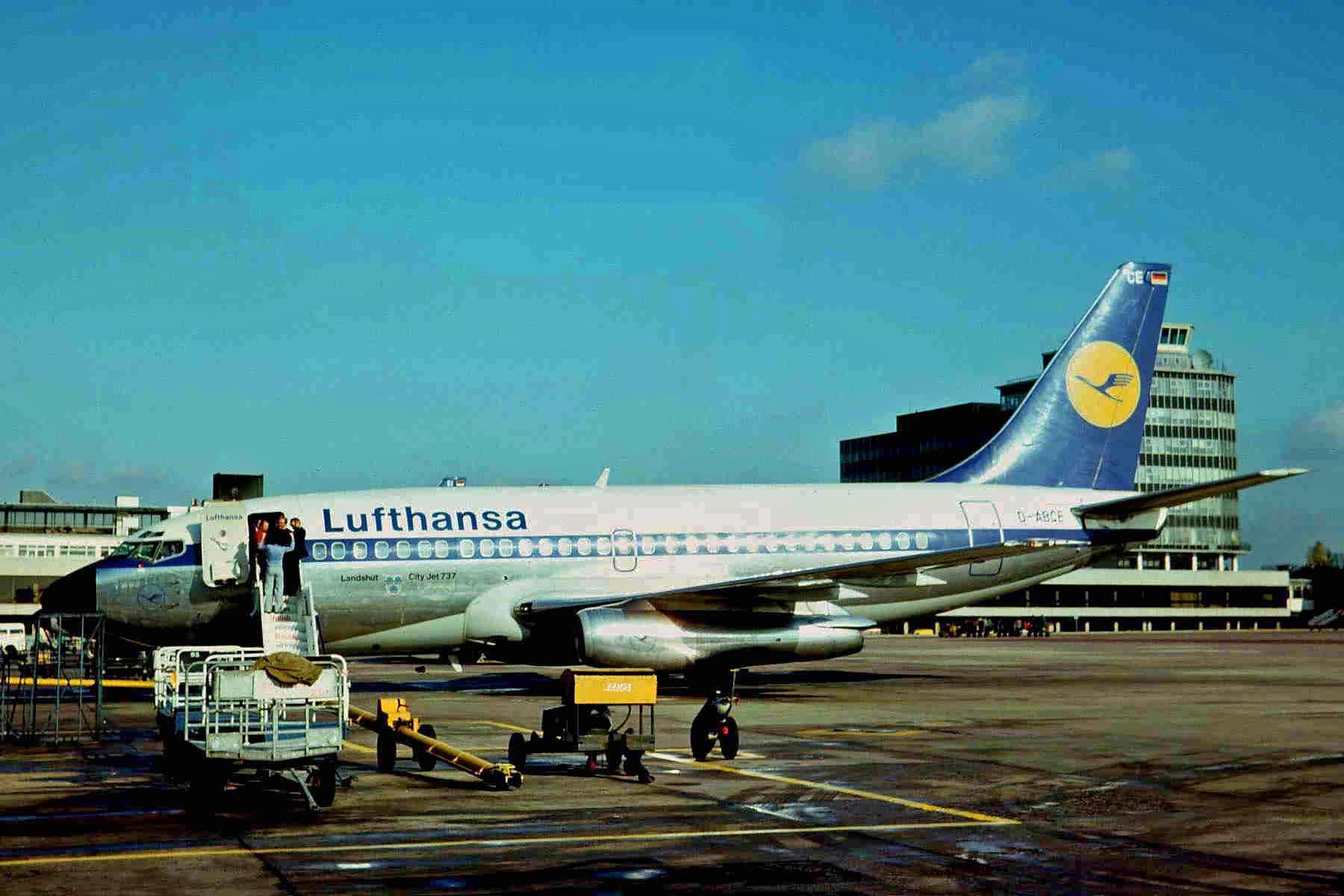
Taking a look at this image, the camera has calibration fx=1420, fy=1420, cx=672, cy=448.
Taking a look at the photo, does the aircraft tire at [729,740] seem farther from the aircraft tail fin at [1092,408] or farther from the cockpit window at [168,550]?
the aircraft tail fin at [1092,408]

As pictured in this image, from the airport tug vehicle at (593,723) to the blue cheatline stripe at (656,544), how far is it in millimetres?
14516

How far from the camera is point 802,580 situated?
31.6m

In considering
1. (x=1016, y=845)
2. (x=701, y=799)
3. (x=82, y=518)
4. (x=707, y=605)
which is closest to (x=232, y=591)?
(x=707, y=605)

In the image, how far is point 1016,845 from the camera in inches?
538

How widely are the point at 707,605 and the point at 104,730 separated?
1293 cm

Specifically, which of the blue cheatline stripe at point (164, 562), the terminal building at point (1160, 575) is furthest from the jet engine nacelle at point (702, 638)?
the terminal building at point (1160, 575)

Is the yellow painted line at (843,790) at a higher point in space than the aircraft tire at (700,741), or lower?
lower

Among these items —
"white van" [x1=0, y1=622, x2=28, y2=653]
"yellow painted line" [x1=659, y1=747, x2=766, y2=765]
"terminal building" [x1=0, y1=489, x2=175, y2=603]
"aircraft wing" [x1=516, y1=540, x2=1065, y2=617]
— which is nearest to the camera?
"yellow painted line" [x1=659, y1=747, x2=766, y2=765]

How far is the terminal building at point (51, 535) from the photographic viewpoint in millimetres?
97125

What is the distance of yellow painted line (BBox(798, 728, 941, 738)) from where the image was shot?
24.6m

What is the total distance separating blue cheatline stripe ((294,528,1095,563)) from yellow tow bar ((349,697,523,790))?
11.9m

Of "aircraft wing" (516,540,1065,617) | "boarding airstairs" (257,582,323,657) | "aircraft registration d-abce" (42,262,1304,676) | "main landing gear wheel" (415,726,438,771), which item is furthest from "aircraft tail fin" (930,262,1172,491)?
"main landing gear wheel" (415,726,438,771)

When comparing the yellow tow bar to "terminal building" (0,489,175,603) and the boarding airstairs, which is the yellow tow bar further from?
"terminal building" (0,489,175,603)

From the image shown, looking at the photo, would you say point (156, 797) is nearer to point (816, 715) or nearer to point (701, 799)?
point (701, 799)
